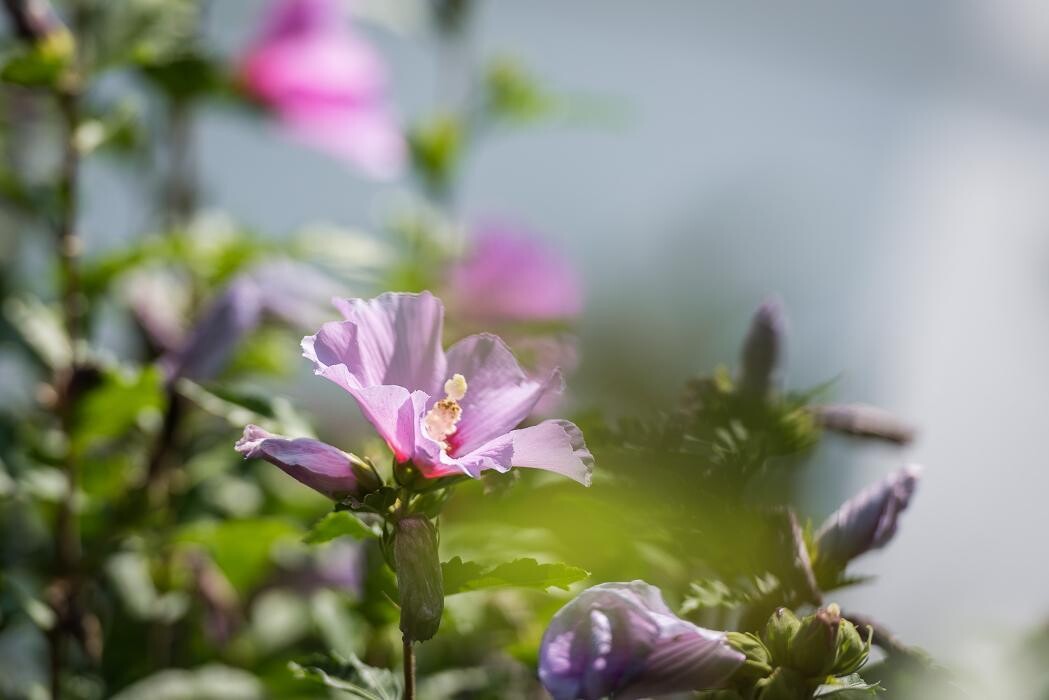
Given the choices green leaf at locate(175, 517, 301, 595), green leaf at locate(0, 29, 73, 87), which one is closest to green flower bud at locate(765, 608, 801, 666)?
green leaf at locate(175, 517, 301, 595)

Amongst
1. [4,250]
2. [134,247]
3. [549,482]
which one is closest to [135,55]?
[134,247]

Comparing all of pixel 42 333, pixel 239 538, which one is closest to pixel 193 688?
pixel 239 538

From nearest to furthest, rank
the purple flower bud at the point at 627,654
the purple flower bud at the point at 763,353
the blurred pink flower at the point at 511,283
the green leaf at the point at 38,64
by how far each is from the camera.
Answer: the purple flower bud at the point at 627,654 → the purple flower bud at the point at 763,353 → the green leaf at the point at 38,64 → the blurred pink flower at the point at 511,283

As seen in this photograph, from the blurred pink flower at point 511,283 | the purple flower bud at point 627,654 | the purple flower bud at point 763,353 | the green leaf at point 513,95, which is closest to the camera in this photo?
the purple flower bud at point 627,654

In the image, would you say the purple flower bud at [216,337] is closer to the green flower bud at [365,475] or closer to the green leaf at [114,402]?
the green leaf at [114,402]

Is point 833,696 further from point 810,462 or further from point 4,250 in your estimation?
point 4,250

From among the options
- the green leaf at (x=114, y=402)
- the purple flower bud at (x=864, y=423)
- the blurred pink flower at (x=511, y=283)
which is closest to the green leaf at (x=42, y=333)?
the green leaf at (x=114, y=402)

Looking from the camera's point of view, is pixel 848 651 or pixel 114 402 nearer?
pixel 848 651

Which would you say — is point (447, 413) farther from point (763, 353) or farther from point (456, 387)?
point (763, 353)
